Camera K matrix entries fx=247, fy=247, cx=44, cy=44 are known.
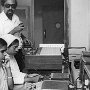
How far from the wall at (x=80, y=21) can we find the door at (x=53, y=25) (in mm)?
2758

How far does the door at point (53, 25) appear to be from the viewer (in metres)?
6.38

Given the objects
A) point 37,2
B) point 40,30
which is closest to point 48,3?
point 37,2

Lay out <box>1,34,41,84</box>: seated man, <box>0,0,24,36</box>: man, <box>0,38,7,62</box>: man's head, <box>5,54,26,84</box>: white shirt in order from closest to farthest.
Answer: <box>0,38,7,62</box>: man's head → <box>1,34,41,84</box>: seated man → <box>5,54,26,84</box>: white shirt → <box>0,0,24,36</box>: man

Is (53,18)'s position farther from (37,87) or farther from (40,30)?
(37,87)

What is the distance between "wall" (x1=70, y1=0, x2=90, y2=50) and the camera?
3570 mm

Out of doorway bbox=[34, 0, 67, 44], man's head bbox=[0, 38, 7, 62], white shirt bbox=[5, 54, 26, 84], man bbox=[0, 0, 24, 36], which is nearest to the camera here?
man's head bbox=[0, 38, 7, 62]

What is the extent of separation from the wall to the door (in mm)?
2758

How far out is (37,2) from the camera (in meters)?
6.37

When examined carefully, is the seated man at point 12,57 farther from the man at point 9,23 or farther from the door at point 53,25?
the door at point 53,25

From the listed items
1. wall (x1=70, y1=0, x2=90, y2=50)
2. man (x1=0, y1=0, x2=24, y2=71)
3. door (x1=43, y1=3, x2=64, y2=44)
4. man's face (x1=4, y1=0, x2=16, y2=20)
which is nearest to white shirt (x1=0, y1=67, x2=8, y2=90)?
man (x1=0, y1=0, x2=24, y2=71)

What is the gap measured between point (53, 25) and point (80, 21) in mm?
2893

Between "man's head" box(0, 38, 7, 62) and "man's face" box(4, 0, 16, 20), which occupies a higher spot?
"man's face" box(4, 0, 16, 20)

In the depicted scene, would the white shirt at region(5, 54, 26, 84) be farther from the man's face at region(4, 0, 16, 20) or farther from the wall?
the wall

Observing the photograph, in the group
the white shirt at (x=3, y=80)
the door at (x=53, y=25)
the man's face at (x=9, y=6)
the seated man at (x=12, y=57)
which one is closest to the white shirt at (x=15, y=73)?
the seated man at (x=12, y=57)
